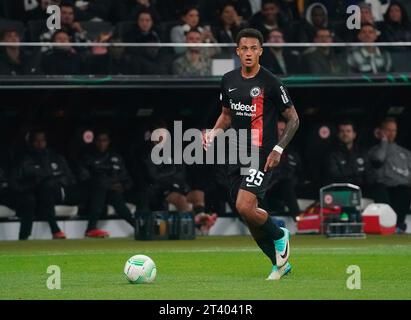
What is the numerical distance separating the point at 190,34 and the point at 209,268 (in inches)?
279

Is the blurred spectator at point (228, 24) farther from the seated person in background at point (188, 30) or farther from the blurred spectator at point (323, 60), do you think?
the blurred spectator at point (323, 60)

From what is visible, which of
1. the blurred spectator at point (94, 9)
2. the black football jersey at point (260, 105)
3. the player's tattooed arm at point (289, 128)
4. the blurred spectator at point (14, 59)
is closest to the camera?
the player's tattooed arm at point (289, 128)

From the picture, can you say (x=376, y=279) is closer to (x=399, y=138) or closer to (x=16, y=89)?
(x=16, y=89)

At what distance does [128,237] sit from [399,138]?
561 centimetres

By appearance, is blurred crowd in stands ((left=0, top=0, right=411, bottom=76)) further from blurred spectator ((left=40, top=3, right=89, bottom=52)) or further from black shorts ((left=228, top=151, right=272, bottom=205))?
black shorts ((left=228, top=151, right=272, bottom=205))

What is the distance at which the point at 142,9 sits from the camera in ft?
69.0

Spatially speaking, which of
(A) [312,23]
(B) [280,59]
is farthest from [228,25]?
(A) [312,23]

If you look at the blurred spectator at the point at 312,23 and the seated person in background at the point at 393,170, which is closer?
the blurred spectator at the point at 312,23

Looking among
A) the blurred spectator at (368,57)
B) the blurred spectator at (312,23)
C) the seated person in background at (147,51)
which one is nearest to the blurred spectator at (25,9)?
the seated person in background at (147,51)

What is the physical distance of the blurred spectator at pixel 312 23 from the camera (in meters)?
21.3

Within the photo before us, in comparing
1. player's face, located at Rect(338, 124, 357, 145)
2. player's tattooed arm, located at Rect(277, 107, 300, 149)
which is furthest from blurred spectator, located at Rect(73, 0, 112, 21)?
player's tattooed arm, located at Rect(277, 107, 300, 149)

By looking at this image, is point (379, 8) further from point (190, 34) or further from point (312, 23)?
point (190, 34)

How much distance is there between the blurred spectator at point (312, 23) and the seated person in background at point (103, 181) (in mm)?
3642
